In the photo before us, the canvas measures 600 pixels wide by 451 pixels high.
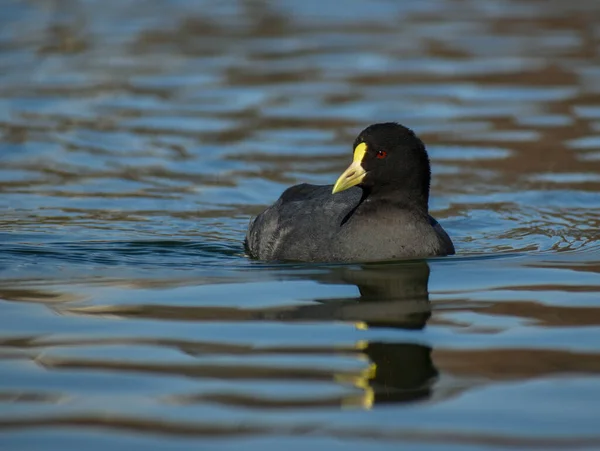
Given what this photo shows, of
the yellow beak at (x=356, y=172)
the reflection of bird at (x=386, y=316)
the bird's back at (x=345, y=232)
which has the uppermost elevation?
the yellow beak at (x=356, y=172)

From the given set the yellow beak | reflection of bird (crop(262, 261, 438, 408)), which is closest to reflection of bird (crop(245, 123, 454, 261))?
the yellow beak

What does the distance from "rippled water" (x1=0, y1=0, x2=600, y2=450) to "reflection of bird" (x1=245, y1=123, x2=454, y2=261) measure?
0.16 meters

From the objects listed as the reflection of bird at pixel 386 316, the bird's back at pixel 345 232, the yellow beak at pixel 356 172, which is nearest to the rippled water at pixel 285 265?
the reflection of bird at pixel 386 316

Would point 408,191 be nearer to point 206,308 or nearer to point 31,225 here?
point 206,308

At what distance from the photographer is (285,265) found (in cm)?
774

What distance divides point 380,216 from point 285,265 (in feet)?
2.12

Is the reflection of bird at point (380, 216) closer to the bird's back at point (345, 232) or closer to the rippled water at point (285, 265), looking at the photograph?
the bird's back at point (345, 232)

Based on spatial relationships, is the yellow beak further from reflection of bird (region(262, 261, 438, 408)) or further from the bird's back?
reflection of bird (region(262, 261, 438, 408))

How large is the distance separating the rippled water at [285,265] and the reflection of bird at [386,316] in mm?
19

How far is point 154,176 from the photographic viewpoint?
11062 mm

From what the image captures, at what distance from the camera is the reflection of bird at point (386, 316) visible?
16.9 feet

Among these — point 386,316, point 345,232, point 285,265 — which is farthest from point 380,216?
point 386,316

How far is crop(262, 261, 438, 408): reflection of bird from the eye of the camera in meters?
5.14

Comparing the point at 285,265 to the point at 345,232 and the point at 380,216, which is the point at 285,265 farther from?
the point at 380,216
